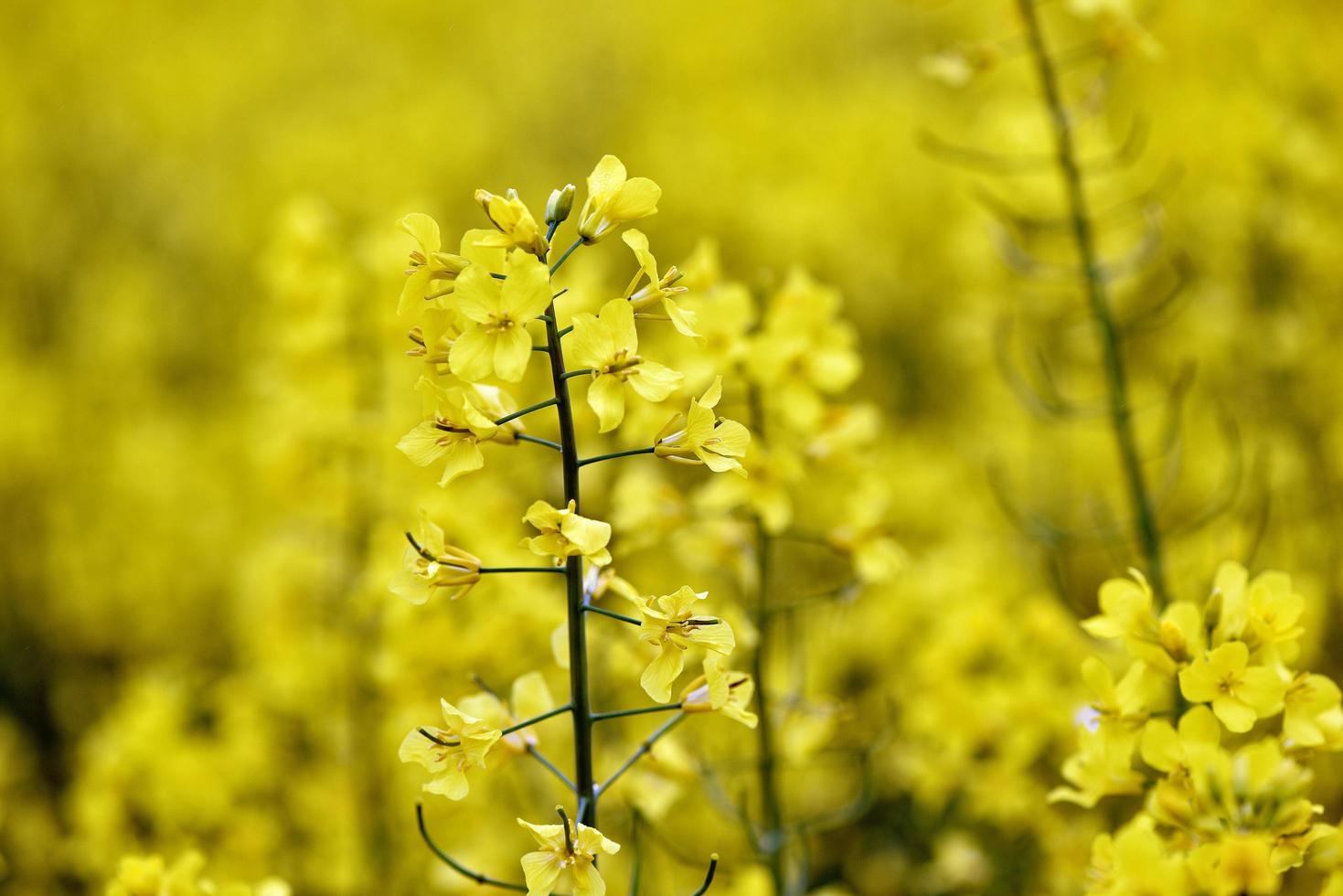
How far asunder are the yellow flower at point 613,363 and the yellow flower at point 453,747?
0.41m

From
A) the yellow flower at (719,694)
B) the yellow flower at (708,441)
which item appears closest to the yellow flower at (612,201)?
the yellow flower at (708,441)

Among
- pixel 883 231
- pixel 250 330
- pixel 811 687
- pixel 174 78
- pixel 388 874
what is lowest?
pixel 388 874

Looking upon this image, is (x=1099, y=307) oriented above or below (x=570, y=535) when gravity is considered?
above

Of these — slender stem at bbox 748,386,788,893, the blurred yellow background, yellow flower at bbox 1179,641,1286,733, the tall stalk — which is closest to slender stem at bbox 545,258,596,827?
the tall stalk

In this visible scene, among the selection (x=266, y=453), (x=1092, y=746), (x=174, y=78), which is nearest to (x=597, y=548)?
(x=1092, y=746)

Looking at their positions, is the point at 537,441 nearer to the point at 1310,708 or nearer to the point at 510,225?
the point at 510,225

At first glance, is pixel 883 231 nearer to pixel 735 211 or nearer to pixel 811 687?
pixel 735 211

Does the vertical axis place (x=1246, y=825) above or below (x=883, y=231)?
below

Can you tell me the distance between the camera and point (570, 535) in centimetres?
126

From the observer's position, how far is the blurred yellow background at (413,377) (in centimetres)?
280

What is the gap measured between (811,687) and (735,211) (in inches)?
172

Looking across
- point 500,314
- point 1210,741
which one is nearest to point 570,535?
point 500,314

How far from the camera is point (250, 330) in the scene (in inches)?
272

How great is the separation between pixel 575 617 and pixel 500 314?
15.5 inches
